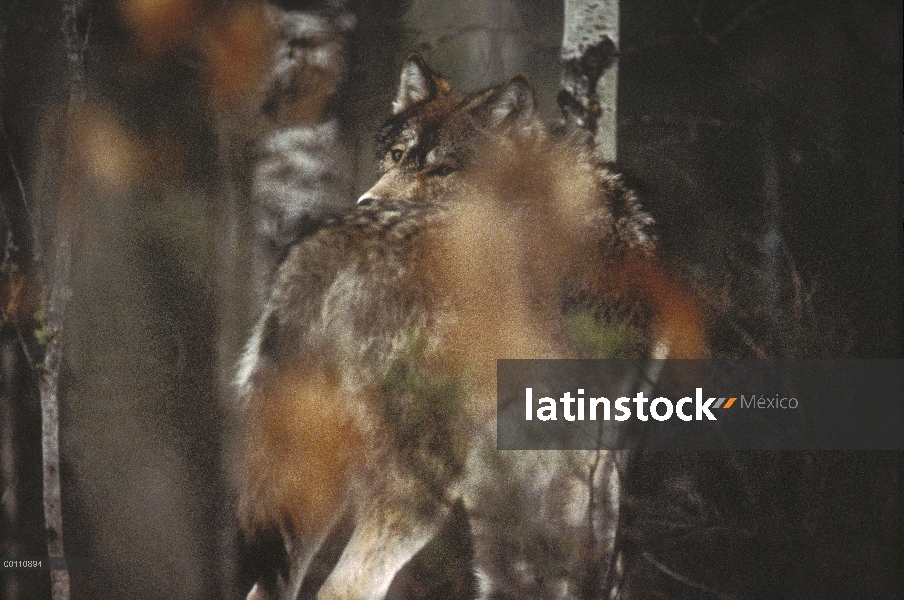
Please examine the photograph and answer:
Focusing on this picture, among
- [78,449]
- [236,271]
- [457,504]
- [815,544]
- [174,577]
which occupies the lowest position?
[174,577]

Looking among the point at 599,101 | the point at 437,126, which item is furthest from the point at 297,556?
the point at 599,101

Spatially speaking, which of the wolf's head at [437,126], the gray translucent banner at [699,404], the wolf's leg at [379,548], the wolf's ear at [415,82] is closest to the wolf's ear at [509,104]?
the wolf's head at [437,126]

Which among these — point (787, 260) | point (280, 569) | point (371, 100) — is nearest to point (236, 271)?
point (371, 100)

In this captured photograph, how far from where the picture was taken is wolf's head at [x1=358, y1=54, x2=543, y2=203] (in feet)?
5.75

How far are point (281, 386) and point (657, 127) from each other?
1.38 metres

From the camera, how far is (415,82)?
1752mm

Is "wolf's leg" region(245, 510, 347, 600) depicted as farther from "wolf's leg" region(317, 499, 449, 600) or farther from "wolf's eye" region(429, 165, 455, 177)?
"wolf's eye" region(429, 165, 455, 177)

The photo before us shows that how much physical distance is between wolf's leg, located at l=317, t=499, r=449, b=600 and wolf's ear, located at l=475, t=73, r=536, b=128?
1.18 m

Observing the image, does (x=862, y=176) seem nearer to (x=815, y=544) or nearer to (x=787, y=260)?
(x=787, y=260)

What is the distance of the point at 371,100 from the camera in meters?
1.76

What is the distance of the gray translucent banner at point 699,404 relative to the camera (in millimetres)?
1741

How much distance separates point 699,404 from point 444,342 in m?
0.80

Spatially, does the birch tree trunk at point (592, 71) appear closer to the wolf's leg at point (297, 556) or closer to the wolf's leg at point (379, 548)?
the wolf's leg at point (379, 548)

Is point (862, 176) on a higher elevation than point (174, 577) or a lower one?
higher
